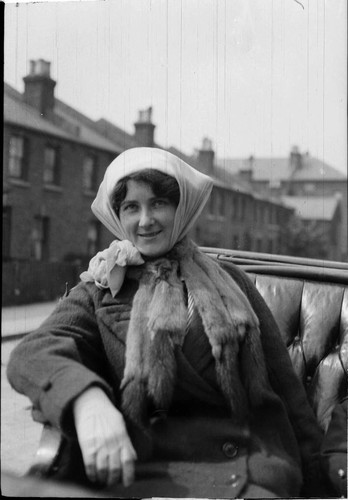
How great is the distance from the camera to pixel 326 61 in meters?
1.89

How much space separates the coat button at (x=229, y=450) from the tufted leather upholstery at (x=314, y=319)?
434 millimetres

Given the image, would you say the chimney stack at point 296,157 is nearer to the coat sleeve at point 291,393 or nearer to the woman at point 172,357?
the woman at point 172,357

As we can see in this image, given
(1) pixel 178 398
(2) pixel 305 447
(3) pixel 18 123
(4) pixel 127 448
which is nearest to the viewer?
(4) pixel 127 448

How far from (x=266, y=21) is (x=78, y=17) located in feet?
2.04

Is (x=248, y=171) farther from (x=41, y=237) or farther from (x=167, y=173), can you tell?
(x=41, y=237)

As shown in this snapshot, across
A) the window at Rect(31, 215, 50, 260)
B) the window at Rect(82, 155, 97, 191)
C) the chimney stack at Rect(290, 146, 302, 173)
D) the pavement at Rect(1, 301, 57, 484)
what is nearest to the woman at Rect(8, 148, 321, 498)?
the pavement at Rect(1, 301, 57, 484)

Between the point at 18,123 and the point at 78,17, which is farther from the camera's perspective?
the point at 18,123

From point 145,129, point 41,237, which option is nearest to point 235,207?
point 145,129

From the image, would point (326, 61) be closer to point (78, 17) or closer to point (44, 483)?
point (78, 17)

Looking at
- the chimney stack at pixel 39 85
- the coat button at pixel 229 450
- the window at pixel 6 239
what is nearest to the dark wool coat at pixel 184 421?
the coat button at pixel 229 450

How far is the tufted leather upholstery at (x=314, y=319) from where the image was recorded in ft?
6.53

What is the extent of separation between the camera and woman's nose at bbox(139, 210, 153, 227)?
5.50ft

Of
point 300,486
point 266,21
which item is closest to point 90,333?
point 300,486

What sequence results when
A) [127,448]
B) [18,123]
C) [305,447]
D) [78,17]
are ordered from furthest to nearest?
1. [18,123]
2. [78,17]
3. [305,447]
4. [127,448]
